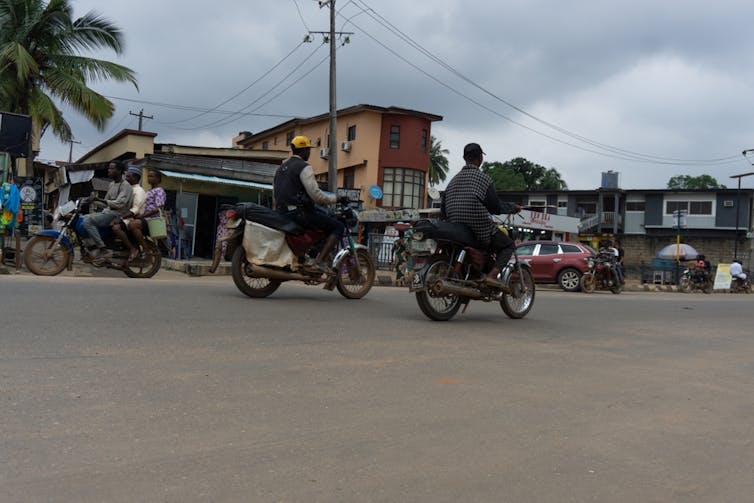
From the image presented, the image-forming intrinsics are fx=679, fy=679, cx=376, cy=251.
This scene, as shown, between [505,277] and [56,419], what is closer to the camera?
[56,419]

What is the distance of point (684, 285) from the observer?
26.4 meters

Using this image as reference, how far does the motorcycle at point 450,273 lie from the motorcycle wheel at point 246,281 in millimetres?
1996

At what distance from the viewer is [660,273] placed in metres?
29.6

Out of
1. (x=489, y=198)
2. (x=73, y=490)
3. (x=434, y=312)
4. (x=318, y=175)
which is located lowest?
(x=73, y=490)

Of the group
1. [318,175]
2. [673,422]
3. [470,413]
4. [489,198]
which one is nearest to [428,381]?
[470,413]

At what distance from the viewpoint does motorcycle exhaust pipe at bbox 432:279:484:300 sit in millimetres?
7312

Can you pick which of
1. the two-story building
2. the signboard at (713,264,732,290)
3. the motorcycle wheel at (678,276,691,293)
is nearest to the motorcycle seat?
the motorcycle wheel at (678,276,691,293)

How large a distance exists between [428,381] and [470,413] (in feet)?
2.37

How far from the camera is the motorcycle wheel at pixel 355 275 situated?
9.02 m

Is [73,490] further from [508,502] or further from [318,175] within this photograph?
[318,175]

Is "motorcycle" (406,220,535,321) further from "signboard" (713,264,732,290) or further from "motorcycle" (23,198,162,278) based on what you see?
"signboard" (713,264,732,290)

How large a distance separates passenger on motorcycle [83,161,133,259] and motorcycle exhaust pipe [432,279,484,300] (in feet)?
19.2

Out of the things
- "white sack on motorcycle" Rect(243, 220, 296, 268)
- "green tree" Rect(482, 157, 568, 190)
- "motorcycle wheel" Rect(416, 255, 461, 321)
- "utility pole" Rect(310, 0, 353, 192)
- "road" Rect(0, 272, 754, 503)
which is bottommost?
"road" Rect(0, 272, 754, 503)

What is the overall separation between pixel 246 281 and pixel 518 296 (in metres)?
3.40
